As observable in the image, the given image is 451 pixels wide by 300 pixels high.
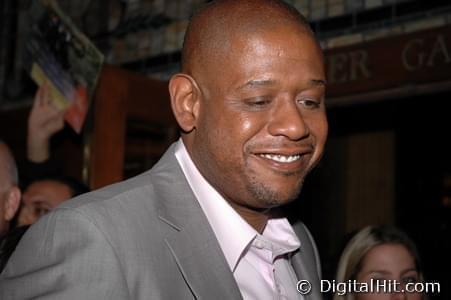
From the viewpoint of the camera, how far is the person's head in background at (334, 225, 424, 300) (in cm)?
255

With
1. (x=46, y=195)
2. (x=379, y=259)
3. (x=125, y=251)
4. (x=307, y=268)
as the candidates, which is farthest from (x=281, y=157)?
(x=46, y=195)

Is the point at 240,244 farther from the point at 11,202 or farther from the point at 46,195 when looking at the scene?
the point at 46,195

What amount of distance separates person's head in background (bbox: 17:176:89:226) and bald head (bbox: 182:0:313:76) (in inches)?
74.2

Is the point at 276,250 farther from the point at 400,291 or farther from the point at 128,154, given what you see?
the point at 128,154

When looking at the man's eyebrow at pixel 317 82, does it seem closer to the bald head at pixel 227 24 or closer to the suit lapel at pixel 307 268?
the bald head at pixel 227 24

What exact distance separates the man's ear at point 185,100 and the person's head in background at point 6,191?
1299 mm

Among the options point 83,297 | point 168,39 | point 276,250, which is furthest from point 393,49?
point 83,297

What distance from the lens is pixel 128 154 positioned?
354cm

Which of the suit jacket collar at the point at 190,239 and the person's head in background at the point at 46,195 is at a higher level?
the suit jacket collar at the point at 190,239

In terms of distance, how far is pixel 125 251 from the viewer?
131 cm

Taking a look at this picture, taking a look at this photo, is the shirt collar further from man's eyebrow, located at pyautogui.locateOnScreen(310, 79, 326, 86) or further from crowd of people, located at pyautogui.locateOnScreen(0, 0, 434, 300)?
man's eyebrow, located at pyautogui.locateOnScreen(310, 79, 326, 86)

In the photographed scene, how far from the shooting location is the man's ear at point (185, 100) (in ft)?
5.03

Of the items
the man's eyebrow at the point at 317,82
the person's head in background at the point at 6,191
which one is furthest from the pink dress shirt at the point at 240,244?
the person's head in background at the point at 6,191

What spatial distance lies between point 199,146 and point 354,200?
431 centimetres
